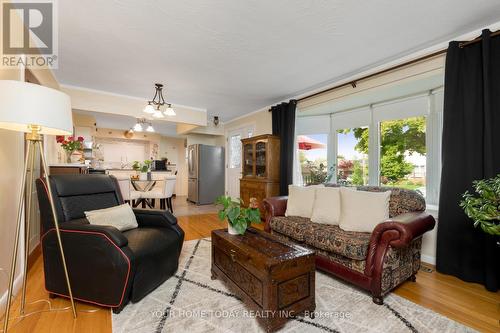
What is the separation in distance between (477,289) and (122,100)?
17.1 ft

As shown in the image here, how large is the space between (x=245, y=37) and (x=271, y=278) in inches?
84.0

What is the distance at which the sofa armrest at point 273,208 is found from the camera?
291cm

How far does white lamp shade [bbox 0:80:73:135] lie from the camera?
1.28 m

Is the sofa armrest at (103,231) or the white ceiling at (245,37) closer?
the sofa armrest at (103,231)

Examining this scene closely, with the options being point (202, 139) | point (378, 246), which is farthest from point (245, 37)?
point (202, 139)

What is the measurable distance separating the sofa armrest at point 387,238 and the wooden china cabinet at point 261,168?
2264 mm

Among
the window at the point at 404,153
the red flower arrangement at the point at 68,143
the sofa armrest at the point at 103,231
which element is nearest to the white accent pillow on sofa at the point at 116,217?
the sofa armrest at the point at 103,231

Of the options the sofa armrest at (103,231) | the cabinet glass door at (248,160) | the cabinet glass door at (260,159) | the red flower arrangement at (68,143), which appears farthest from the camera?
the cabinet glass door at (248,160)

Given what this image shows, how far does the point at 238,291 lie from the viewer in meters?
1.72

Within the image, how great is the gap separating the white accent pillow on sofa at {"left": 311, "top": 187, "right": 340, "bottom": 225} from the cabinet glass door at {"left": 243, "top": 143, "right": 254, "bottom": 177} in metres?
2.11

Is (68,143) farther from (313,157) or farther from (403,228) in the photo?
(403,228)

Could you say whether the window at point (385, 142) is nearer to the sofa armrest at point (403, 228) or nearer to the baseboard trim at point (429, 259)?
the baseboard trim at point (429, 259)

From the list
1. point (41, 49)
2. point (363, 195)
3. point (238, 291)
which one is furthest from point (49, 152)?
point (363, 195)

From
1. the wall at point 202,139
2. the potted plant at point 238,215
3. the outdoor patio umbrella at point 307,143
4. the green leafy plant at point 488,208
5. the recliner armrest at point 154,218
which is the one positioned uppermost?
the wall at point 202,139
